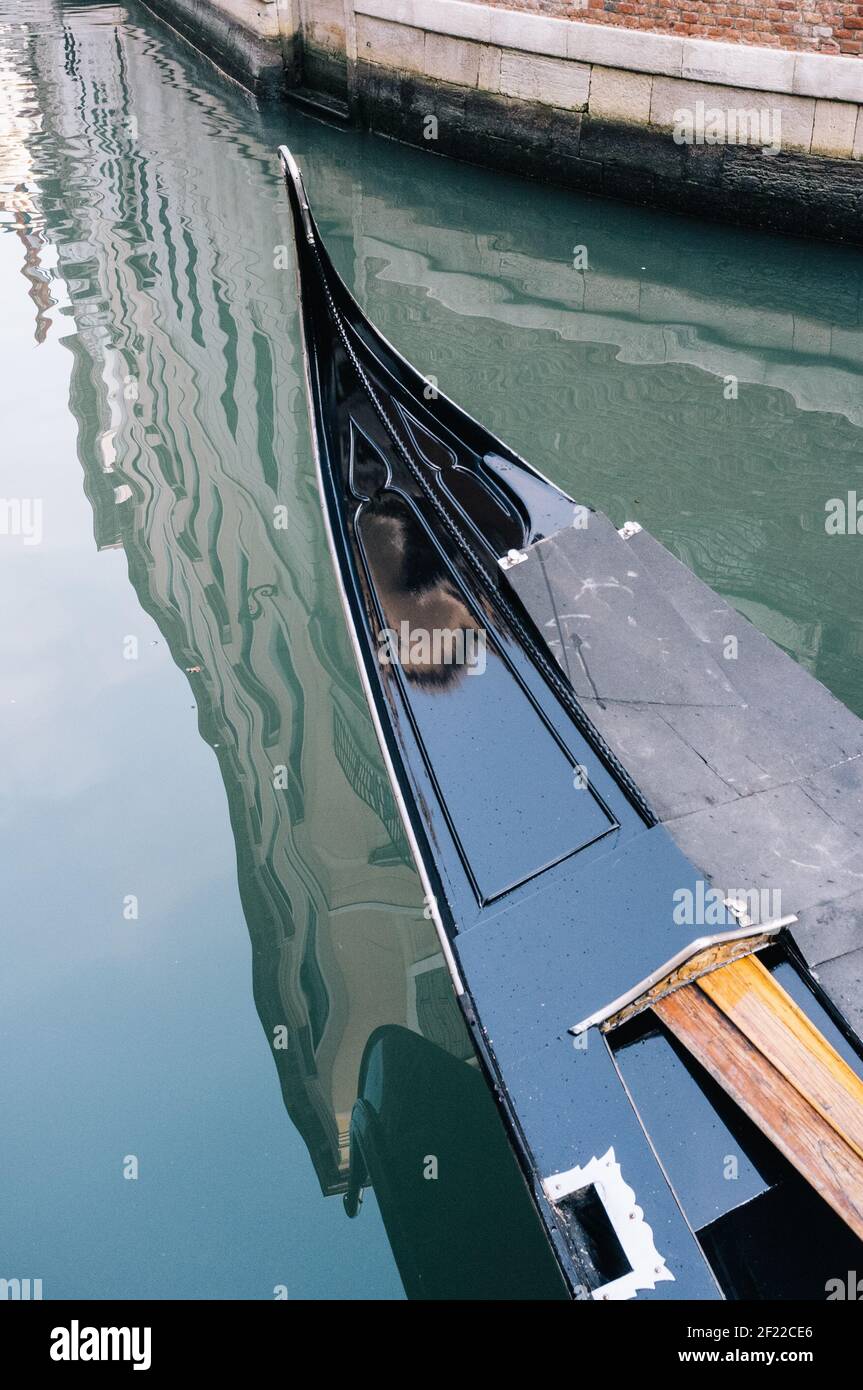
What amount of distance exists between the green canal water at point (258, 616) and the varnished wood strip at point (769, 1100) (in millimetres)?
549

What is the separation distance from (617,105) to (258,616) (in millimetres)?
4420

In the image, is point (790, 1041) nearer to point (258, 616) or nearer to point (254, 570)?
point (258, 616)

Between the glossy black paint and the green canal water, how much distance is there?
0.41 metres

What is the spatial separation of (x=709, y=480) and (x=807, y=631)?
103 cm

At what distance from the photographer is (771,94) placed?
5832mm

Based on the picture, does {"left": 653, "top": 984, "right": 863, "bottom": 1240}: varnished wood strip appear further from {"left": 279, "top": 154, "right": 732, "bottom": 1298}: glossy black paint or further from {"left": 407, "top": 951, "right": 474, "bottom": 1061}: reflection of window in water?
{"left": 407, "top": 951, "right": 474, "bottom": 1061}: reflection of window in water

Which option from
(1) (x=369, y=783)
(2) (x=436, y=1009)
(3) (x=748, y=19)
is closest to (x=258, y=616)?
(1) (x=369, y=783)

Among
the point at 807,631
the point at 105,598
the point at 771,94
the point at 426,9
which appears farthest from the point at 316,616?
the point at 426,9

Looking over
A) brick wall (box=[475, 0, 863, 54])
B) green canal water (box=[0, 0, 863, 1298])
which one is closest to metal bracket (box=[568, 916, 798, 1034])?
green canal water (box=[0, 0, 863, 1298])

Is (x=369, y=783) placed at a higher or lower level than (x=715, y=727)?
lower

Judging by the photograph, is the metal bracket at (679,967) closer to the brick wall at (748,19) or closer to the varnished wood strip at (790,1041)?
the varnished wood strip at (790,1041)

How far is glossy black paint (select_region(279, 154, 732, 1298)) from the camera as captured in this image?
1.72 metres

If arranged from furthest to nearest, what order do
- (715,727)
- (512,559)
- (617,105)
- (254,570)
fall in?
1. (617,105)
2. (254,570)
3. (512,559)
4. (715,727)

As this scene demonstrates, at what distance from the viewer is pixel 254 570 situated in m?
3.98
